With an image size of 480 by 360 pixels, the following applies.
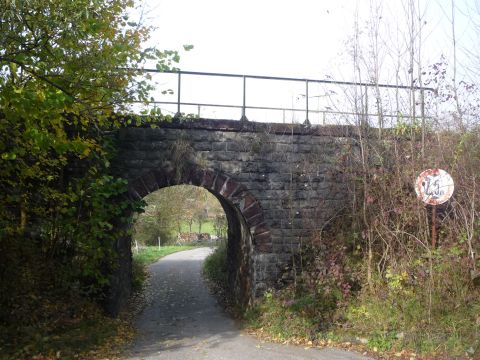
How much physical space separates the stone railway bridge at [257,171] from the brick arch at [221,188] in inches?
0.8

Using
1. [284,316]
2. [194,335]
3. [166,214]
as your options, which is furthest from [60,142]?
[166,214]

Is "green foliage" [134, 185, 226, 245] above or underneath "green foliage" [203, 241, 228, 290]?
above

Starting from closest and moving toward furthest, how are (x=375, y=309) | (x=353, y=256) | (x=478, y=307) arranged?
(x=478, y=307)
(x=375, y=309)
(x=353, y=256)

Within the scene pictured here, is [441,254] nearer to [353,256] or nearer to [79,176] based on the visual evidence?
[353,256]

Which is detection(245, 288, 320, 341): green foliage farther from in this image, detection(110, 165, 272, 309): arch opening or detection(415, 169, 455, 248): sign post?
detection(415, 169, 455, 248): sign post

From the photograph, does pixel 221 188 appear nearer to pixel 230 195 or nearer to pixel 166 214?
pixel 230 195

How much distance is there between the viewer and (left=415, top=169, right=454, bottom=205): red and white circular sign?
7617mm

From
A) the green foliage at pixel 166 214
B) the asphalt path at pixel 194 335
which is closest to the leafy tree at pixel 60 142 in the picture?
the asphalt path at pixel 194 335

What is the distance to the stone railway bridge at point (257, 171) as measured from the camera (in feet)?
31.4

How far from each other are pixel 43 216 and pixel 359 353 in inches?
245

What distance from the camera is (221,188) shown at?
9.80 metres

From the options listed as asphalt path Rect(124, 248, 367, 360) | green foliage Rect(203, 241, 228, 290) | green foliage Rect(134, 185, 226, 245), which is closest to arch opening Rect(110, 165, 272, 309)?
asphalt path Rect(124, 248, 367, 360)

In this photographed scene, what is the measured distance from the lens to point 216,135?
32.4ft

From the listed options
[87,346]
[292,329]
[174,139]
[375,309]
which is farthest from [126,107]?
[375,309]
